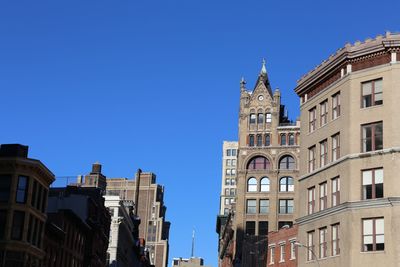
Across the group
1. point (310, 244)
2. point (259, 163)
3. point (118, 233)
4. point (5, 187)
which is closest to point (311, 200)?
point (310, 244)

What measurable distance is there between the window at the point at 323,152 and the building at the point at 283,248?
1728cm

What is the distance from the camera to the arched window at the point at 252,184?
129750 mm

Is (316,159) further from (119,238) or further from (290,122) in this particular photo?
(290,122)

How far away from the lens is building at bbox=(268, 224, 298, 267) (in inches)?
2962

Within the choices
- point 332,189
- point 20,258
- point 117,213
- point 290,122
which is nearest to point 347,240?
point 332,189

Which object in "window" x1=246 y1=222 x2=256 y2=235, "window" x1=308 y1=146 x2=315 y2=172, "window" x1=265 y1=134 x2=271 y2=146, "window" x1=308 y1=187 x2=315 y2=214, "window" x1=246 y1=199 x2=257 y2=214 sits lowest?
"window" x1=308 y1=187 x2=315 y2=214

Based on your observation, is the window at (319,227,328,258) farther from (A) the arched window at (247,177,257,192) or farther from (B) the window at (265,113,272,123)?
(B) the window at (265,113,272,123)

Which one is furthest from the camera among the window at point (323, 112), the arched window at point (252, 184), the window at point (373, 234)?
the arched window at point (252, 184)

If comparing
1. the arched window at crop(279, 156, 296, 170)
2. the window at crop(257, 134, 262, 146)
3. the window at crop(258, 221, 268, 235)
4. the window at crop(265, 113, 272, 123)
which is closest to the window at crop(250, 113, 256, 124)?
the window at crop(265, 113, 272, 123)

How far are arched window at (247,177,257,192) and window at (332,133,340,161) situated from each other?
239 feet

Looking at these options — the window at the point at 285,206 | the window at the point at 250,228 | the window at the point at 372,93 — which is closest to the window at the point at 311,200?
the window at the point at 372,93

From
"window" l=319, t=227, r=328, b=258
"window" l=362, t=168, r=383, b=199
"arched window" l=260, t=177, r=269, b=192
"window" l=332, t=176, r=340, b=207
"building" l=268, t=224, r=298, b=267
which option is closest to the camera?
"window" l=362, t=168, r=383, b=199

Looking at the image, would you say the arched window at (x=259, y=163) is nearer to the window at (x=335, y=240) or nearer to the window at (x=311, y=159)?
the window at (x=311, y=159)

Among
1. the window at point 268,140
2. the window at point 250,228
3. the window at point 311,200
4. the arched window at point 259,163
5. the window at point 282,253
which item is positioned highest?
the window at point 268,140
